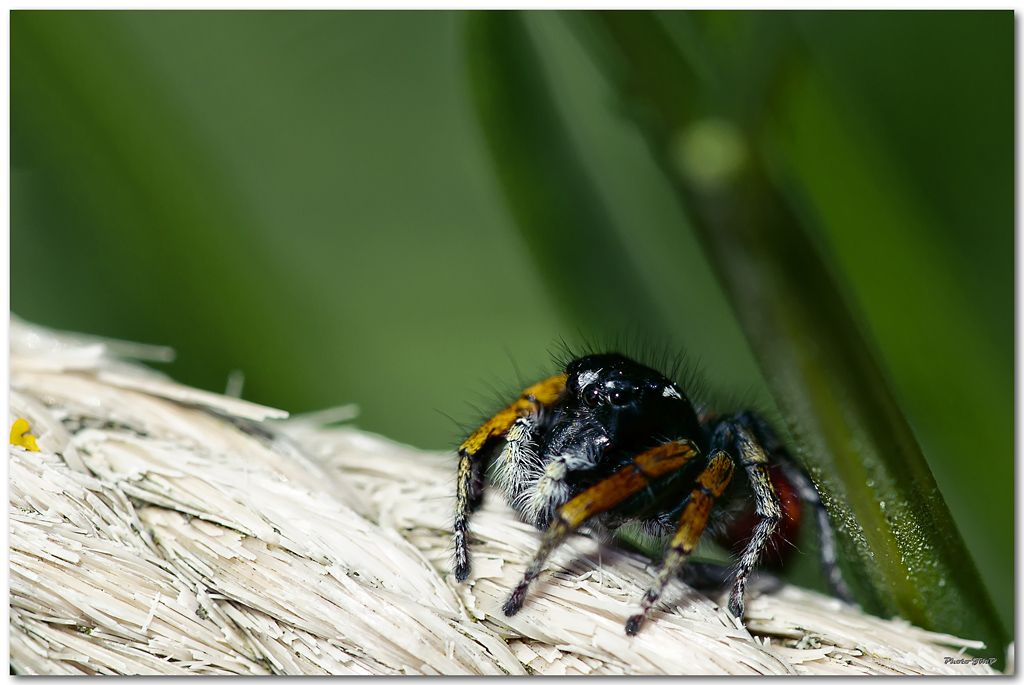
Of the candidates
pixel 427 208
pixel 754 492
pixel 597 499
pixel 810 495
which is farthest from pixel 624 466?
pixel 427 208

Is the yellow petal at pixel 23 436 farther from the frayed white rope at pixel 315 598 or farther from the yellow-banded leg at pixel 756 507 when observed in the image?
the yellow-banded leg at pixel 756 507

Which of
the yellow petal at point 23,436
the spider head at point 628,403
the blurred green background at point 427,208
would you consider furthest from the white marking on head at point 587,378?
the yellow petal at point 23,436

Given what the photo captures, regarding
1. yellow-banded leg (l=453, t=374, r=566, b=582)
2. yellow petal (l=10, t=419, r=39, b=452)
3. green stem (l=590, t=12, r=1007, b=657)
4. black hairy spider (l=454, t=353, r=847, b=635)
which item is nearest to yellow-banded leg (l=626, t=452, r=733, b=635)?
black hairy spider (l=454, t=353, r=847, b=635)

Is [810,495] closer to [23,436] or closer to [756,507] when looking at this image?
[756,507]

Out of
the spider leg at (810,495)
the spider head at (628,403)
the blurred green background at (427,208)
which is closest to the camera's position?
the spider head at (628,403)

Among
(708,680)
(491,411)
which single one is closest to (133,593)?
(491,411)

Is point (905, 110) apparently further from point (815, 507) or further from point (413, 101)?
point (413, 101)

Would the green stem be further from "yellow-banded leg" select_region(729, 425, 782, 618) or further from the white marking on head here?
the white marking on head
